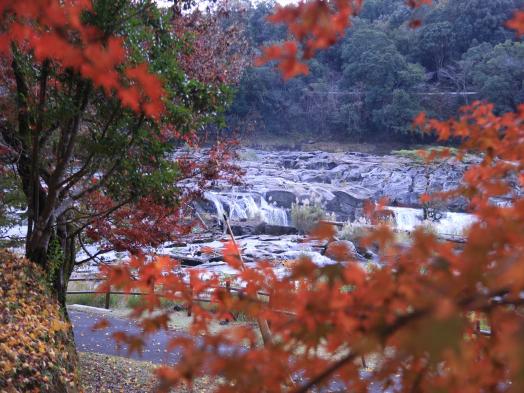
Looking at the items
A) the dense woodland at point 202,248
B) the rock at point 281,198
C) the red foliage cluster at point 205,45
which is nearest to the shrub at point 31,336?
the dense woodland at point 202,248

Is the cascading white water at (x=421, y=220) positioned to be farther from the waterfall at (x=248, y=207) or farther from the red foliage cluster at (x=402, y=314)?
the red foliage cluster at (x=402, y=314)

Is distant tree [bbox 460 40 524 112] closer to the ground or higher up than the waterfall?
higher up

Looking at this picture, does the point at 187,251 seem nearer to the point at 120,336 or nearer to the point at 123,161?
the point at 123,161

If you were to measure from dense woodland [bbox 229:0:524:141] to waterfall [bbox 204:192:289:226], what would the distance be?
9140 mm

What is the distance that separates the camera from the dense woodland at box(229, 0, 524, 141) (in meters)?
27.1

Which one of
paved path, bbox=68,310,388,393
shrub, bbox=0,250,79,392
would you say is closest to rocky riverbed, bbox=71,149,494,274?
paved path, bbox=68,310,388,393

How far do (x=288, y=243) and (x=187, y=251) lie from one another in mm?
2688

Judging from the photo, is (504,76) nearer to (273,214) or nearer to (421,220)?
(421,220)

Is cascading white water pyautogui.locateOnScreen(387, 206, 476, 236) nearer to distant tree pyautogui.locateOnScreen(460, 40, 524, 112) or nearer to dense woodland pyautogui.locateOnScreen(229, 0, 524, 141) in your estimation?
dense woodland pyautogui.locateOnScreen(229, 0, 524, 141)

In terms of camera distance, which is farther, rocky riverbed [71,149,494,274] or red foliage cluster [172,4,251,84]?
rocky riverbed [71,149,494,274]

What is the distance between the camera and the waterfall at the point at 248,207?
1783cm

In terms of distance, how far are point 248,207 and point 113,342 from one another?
37.5 feet

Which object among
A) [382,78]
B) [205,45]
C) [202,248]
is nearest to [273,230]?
[205,45]

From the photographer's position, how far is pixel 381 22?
32.5m
